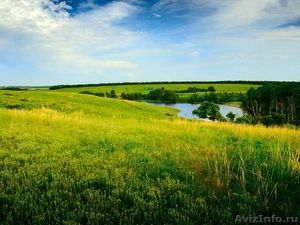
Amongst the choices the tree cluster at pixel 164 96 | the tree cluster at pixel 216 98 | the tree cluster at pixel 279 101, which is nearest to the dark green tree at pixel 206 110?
the tree cluster at pixel 279 101

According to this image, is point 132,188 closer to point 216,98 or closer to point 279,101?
point 279,101

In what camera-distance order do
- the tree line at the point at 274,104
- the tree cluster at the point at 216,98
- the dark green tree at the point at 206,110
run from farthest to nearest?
the tree cluster at the point at 216,98, the dark green tree at the point at 206,110, the tree line at the point at 274,104

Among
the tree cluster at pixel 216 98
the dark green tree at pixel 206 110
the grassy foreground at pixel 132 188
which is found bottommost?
the dark green tree at pixel 206 110

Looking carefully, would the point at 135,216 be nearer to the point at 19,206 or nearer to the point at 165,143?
the point at 19,206

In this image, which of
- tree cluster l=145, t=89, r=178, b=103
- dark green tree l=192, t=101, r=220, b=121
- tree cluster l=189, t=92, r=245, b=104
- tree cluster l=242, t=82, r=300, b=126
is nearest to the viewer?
tree cluster l=242, t=82, r=300, b=126

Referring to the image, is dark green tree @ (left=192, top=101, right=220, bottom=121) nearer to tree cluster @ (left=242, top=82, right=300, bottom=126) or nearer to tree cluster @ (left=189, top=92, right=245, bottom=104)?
tree cluster @ (left=242, top=82, right=300, bottom=126)

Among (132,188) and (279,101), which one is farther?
(279,101)

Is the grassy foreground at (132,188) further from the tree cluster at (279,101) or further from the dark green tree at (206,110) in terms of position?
the tree cluster at (279,101)

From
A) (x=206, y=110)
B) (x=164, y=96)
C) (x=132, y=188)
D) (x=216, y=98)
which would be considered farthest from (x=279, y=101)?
(x=132, y=188)

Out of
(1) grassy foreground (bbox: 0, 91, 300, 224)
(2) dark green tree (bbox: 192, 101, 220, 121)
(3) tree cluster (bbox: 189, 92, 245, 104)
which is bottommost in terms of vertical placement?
(2) dark green tree (bbox: 192, 101, 220, 121)

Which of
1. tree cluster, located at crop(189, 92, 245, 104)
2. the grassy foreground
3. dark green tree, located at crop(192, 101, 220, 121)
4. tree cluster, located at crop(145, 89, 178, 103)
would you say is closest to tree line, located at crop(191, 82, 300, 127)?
dark green tree, located at crop(192, 101, 220, 121)

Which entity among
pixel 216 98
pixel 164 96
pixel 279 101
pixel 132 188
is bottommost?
pixel 279 101

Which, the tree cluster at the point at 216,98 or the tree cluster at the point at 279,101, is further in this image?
the tree cluster at the point at 216,98

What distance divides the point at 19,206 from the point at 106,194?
1572 millimetres
